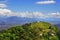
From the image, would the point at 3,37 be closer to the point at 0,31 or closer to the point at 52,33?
the point at 0,31

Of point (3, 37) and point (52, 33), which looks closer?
point (3, 37)

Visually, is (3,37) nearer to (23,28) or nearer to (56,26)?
(23,28)

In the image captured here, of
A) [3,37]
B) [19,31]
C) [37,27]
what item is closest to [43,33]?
[37,27]

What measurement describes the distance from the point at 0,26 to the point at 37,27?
180 cm

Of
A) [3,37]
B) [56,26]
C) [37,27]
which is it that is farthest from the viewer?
[56,26]

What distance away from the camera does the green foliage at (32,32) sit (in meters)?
9.88

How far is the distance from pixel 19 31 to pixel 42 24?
117cm

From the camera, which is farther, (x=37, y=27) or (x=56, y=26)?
(x=56, y=26)

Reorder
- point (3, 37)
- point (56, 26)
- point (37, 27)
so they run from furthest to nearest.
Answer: point (56, 26)
point (37, 27)
point (3, 37)

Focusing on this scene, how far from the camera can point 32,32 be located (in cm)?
1002

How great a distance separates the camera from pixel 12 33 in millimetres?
10188

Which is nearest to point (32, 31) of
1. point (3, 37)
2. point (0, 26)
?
point (3, 37)

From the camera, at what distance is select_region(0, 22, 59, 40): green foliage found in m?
9.88

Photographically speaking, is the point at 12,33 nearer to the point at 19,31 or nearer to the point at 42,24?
the point at 19,31
